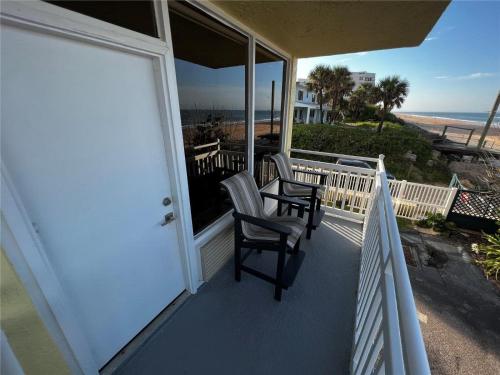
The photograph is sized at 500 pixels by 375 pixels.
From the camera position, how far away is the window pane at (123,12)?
93cm

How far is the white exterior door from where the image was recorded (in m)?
0.85

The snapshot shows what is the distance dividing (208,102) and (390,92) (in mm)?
16578

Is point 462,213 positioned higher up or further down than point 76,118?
further down

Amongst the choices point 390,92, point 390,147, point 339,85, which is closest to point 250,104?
point 390,147

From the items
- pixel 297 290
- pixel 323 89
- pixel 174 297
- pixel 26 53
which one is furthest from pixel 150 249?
pixel 323 89

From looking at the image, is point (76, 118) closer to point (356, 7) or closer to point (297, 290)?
point (356, 7)

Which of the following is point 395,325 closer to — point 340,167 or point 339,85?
point 340,167

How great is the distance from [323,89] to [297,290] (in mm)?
15864

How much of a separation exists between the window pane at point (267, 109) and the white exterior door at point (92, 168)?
155 centimetres

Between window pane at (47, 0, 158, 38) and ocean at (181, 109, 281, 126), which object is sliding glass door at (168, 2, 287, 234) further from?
window pane at (47, 0, 158, 38)

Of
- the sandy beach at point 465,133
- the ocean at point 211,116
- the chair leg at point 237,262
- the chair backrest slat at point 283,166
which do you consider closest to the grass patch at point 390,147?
the sandy beach at point 465,133

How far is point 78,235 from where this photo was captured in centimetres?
110

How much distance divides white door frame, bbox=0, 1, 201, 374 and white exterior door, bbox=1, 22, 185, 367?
0.06 m

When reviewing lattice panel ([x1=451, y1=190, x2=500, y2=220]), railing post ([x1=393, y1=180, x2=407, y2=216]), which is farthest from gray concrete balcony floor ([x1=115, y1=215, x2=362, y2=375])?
lattice panel ([x1=451, y1=190, x2=500, y2=220])
